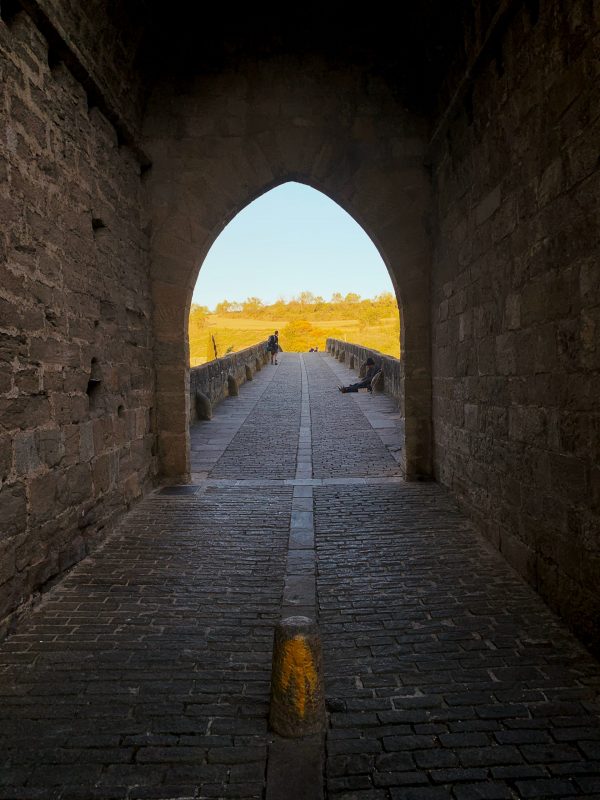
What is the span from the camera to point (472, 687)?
102 inches

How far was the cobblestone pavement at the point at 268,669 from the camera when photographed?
2.07m

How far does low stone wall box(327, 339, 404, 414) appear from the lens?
12.2m

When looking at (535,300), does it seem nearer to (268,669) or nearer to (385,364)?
(268,669)

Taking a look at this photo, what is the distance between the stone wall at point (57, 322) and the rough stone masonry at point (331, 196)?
0.02 m

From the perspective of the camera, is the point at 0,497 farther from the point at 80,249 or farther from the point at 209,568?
the point at 80,249

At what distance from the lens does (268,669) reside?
276 centimetres

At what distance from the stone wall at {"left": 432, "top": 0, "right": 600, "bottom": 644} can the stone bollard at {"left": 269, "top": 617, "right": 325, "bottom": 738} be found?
1.52m

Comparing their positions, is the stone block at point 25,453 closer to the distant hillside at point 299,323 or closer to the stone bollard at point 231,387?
the stone bollard at point 231,387

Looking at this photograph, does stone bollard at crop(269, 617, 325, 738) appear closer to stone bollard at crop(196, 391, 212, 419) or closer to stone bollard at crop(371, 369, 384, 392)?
stone bollard at crop(196, 391, 212, 419)

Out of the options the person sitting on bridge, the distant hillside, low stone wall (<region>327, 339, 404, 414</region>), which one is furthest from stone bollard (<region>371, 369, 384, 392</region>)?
the distant hillside

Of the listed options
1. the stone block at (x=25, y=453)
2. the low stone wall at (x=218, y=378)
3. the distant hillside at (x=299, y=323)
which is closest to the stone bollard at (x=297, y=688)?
the stone block at (x=25, y=453)

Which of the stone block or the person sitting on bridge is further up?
the person sitting on bridge

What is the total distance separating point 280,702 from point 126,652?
1.06 metres

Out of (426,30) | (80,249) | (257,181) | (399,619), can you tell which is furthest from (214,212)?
(399,619)
